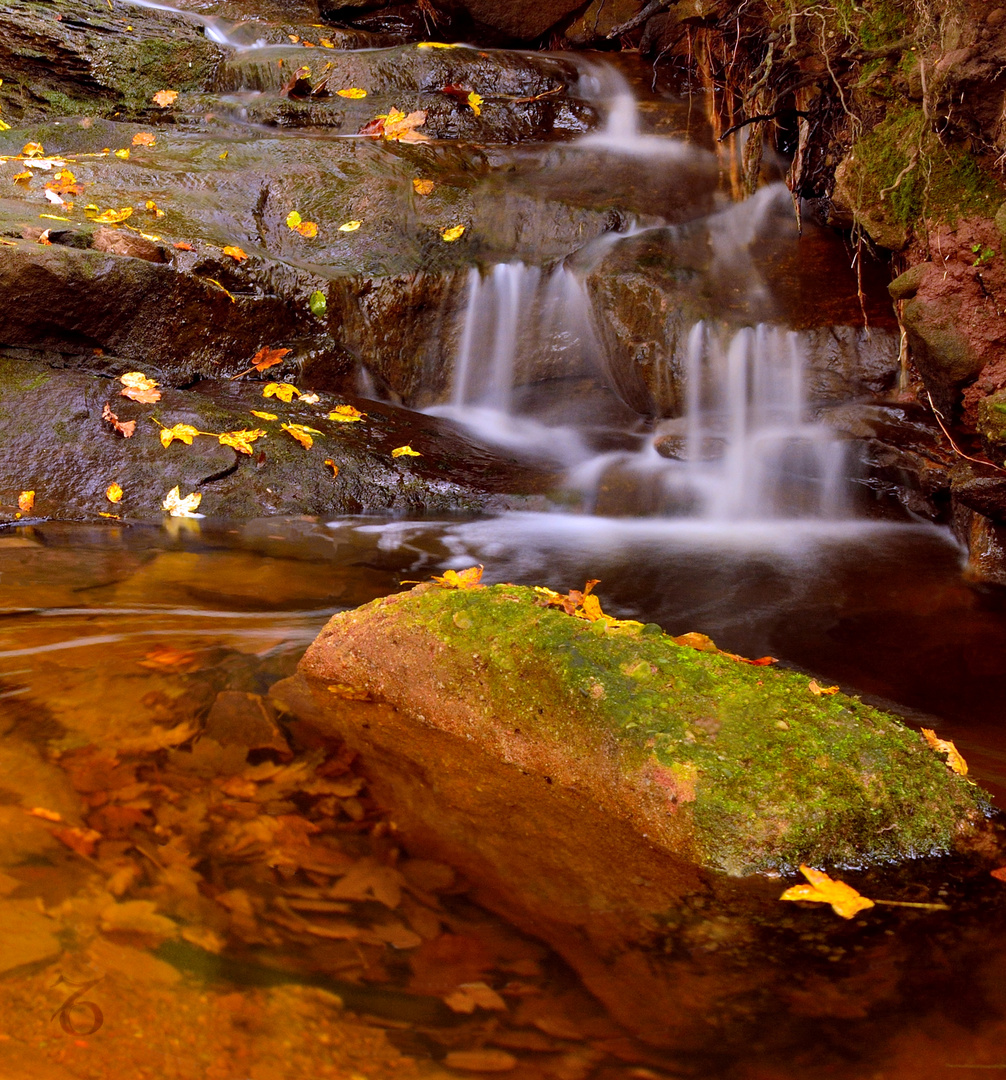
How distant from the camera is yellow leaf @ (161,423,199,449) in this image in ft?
17.4

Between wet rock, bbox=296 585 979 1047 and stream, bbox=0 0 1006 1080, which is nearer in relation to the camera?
stream, bbox=0 0 1006 1080

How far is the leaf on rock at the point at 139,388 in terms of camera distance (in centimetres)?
545

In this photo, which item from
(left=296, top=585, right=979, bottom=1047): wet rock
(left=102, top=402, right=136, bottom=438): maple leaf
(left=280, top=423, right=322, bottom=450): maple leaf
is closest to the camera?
(left=296, top=585, right=979, bottom=1047): wet rock

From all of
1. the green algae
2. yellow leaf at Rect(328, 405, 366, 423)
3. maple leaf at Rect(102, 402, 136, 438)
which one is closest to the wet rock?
the green algae

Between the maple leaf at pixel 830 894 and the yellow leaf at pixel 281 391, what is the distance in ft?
17.2

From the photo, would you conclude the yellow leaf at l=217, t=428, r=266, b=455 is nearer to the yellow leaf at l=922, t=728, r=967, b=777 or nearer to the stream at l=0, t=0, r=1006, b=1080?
the stream at l=0, t=0, r=1006, b=1080

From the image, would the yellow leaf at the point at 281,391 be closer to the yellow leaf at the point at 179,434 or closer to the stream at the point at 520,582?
the stream at the point at 520,582

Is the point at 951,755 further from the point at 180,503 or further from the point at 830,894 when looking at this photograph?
the point at 180,503

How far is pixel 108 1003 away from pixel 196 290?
5728 mm

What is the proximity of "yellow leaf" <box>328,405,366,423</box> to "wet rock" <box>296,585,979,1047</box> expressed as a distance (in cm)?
393

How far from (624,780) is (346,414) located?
4.68 m

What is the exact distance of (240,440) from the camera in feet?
17.7

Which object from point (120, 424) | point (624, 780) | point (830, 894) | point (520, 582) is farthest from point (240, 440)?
point (830, 894)

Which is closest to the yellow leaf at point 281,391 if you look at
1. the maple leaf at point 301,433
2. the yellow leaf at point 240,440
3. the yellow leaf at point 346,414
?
the yellow leaf at point 346,414
